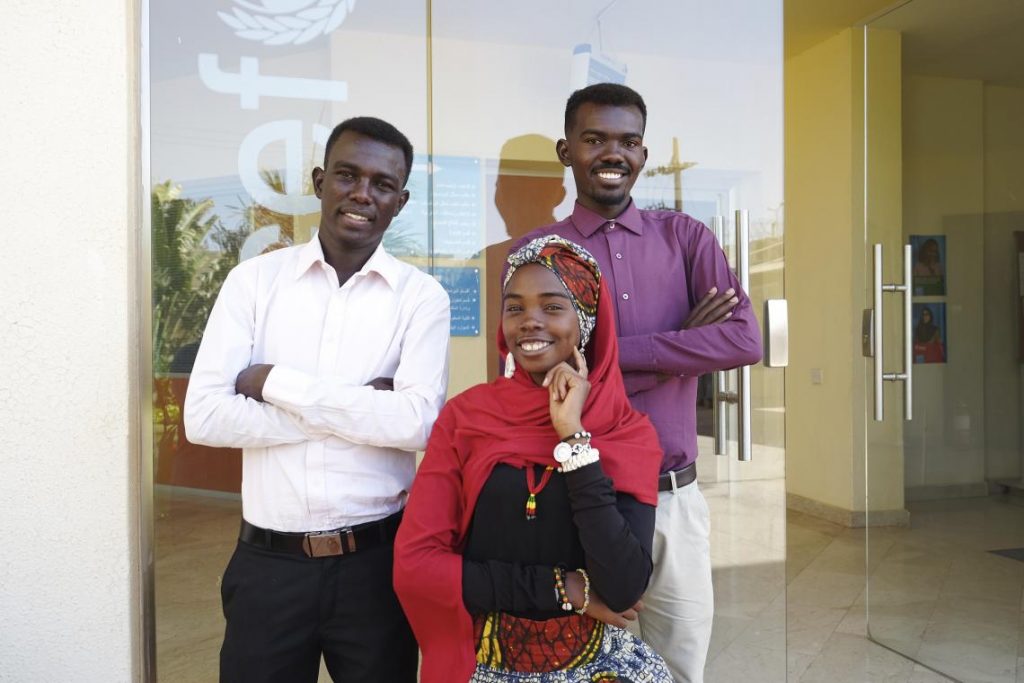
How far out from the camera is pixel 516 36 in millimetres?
2844

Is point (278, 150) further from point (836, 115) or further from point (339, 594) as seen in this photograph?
A: point (836, 115)

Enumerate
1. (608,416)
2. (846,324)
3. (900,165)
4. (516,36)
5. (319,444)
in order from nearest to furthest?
(608,416) < (319,444) < (516,36) < (900,165) < (846,324)

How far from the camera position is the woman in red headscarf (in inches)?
59.9

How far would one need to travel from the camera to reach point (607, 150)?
6.81 feet

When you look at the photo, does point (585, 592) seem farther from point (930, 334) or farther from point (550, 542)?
point (930, 334)

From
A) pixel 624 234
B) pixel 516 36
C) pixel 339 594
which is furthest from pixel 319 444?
pixel 516 36

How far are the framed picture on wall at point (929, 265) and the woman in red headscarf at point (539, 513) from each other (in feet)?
8.12

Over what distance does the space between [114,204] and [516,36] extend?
1430 mm

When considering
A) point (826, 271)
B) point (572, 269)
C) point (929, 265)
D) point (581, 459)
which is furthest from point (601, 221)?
point (826, 271)

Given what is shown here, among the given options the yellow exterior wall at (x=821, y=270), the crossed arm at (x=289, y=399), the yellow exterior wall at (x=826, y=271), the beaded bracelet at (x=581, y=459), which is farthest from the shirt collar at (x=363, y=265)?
the yellow exterior wall at (x=821, y=270)

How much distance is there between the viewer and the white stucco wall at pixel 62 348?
224cm

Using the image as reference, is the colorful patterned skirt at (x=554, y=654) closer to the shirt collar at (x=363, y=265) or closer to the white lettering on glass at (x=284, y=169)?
the shirt collar at (x=363, y=265)

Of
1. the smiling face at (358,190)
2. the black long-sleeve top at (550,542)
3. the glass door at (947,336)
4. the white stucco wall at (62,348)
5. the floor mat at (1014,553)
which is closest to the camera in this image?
the black long-sleeve top at (550,542)

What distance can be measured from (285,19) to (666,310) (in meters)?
1.48
